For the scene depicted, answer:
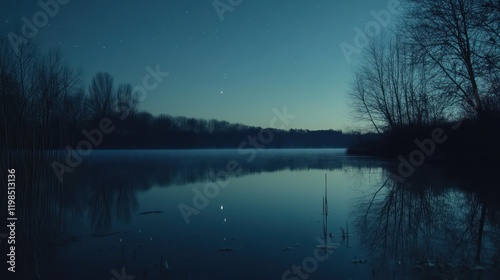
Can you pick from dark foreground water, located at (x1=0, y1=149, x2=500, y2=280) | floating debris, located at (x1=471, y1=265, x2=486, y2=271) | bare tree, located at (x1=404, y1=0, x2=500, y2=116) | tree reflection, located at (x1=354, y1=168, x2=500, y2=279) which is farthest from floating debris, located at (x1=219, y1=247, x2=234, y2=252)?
bare tree, located at (x1=404, y1=0, x2=500, y2=116)

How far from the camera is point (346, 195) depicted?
28.9 ft

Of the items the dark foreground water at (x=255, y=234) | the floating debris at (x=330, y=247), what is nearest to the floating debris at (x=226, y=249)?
the dark foreground water at (x=255, y=234)

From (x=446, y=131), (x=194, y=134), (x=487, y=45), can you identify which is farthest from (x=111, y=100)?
(x=487, y=45)

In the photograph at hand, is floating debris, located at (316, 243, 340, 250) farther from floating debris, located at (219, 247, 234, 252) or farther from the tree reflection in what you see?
floating debris, located at (219, 247, 234, 252)

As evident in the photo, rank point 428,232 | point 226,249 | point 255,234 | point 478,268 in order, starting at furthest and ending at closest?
point 255,234 < point 428,232 < point 226,249 < point 478,268

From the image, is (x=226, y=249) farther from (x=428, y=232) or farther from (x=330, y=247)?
(x=428, y=232)

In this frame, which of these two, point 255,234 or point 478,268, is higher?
point 478,268

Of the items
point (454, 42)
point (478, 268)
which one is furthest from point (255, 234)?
point (454, 42)

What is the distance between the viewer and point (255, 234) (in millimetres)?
5191

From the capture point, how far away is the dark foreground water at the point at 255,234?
3592 mm

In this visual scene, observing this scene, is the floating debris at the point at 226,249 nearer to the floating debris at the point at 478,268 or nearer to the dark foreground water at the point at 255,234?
the dark foreground water at the point at 255,234

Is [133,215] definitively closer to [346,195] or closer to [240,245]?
[240,245]

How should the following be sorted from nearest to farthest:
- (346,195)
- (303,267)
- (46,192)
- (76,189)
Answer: (303,267), (46,192), (346,195), (76,189)

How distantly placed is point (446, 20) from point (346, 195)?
8.11 meters
